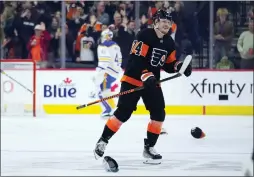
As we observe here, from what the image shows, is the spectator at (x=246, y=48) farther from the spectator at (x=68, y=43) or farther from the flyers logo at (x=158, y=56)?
the flyers logo at (x=158, y=56)

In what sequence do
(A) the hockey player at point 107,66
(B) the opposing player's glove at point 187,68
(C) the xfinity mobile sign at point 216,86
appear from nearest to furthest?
(B) the opposing player's glove at point 187,68 → (A) the hockey player at point 107,66 → (C) the xfinity mobile sign at point 216,86

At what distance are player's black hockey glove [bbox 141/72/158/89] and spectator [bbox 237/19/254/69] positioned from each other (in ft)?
18.9

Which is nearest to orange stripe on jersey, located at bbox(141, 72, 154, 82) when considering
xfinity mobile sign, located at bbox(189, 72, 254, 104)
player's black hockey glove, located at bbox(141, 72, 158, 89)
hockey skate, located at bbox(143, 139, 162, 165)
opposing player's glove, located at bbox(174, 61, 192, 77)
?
player's black hockey glove, located at bbox(141, 72, 158, 89)

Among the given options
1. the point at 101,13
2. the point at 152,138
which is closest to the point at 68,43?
the point at 101,13

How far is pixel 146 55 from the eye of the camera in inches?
237

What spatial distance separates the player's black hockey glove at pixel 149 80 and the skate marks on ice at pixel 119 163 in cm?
58

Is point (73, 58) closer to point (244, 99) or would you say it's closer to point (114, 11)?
point (114, 11)

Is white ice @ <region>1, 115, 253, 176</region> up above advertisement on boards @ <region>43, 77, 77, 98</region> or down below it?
below

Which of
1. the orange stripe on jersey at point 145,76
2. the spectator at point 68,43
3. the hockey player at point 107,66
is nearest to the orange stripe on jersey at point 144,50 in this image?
the orange stripe on jersey at point 145,76

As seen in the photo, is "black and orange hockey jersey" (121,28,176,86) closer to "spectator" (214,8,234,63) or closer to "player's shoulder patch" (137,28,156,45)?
"player's shoulder patch" (137,28,156,45)

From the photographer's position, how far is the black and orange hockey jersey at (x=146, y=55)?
5.99 metres

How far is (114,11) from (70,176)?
6638mm

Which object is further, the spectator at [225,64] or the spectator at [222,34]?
the spectator at [222,34]

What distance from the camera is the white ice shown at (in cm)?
577
